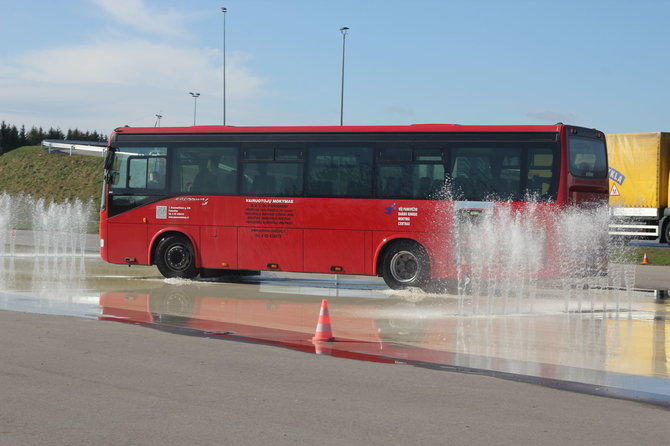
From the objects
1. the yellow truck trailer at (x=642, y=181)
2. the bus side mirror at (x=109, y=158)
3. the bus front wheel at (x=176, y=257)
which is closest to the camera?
the bus front wheel at (x=176, y=257)

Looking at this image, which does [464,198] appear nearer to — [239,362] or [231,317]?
[231,317]

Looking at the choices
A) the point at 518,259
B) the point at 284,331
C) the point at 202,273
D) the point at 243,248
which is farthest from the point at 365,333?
the point at 202,273

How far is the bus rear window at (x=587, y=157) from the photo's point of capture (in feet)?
57.7

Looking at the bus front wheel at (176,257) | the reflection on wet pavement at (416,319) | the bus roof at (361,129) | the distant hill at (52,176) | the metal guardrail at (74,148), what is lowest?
the reflection on wet pavement at (416,319)

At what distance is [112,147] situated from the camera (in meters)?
21.3

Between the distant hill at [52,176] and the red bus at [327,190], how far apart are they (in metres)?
61.9

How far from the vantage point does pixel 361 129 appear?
62.2 ft

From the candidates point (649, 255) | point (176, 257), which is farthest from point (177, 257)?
point (649, 255)

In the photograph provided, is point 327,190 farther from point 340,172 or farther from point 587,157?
point 587,157

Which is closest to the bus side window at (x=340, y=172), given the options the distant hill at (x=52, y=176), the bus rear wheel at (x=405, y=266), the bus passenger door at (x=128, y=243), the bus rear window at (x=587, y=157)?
the bus rear wheel at (x=405, y=266)

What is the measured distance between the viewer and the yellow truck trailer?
3183cm

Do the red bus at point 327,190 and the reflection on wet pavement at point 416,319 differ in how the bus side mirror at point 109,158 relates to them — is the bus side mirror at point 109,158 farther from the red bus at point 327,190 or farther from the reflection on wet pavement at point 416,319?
the reflection on wet pavement at point 416,319

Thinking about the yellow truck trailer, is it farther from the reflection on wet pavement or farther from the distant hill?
the distant hill

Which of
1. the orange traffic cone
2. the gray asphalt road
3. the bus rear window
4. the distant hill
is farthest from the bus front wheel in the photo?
the distant hill
